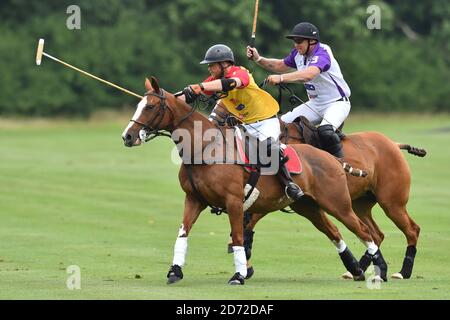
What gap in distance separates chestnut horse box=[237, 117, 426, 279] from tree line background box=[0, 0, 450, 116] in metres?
45.4

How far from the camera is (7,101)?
6016 centimetres

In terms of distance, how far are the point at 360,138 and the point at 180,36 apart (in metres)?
54.4

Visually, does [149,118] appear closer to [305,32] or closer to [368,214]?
[305,32]

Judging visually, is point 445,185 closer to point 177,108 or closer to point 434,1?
point 177,108

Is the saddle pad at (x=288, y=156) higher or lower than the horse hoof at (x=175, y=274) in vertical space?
higher

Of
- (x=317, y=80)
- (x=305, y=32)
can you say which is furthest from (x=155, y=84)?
(x=317, y=80)

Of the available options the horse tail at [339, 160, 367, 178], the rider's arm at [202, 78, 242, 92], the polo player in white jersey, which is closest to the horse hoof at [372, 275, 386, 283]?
the horse tail at [339, 160, 367, 178]

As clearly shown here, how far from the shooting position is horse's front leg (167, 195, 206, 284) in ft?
45.6

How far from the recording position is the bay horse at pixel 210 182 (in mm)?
13727

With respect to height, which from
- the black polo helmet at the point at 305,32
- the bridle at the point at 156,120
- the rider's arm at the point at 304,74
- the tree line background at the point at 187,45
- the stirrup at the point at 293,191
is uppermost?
the tree line background at the point at 187,45

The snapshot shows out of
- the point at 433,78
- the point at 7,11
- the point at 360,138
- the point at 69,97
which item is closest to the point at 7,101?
the point at 69,97

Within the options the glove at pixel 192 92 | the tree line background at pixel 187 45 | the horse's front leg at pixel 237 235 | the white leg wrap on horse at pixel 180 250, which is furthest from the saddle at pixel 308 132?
the tree line background at pixel 187 45

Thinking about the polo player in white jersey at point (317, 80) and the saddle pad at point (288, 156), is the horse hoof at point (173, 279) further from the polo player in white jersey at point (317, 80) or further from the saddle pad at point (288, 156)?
the polo player in white jersey at point (317, 80)

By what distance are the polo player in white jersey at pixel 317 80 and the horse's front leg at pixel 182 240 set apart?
7.65 ft
